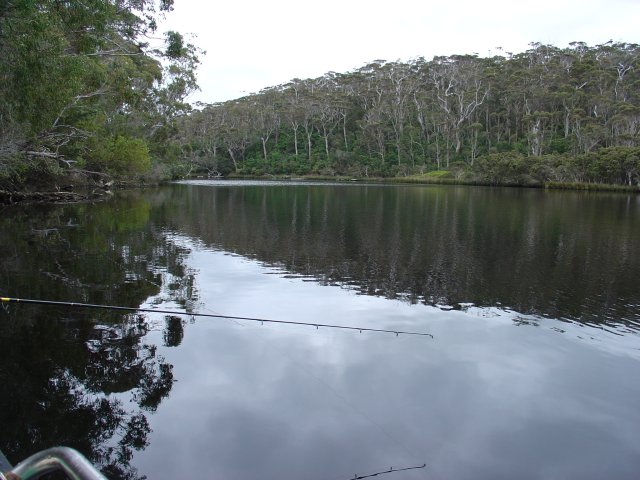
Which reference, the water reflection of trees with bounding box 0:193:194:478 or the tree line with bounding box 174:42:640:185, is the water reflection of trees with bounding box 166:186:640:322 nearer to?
the water reflection of trees with bounding box 0:193:194:478

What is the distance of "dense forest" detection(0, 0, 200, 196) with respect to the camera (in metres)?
13.4

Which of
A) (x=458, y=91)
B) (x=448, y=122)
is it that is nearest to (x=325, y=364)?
(x=448, y=122)

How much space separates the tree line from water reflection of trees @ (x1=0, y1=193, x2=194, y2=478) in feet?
159

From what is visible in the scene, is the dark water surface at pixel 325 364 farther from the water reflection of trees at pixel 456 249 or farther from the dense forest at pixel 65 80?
the dense forest at pixel 65 80

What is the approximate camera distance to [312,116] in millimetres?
90250

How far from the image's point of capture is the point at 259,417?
6305mm

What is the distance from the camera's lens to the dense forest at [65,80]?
13.4 m

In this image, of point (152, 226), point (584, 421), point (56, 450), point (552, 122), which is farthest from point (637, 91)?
point (56, 450)

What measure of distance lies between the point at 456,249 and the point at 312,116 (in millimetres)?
75509

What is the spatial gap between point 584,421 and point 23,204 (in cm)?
3232

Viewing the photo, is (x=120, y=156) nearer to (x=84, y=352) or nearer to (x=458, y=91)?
(x=84, y=352)

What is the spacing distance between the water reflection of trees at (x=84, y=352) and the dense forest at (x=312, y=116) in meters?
5.20

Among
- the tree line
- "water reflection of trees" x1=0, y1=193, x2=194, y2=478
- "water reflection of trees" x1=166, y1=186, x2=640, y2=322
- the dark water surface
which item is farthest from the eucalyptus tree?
"water reflection of trees" x1=0, y1=193, x2=194, y2=478

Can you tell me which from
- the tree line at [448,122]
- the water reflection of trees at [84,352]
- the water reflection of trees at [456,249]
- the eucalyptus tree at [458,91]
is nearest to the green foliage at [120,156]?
the water reflection of trees at [456,249]
